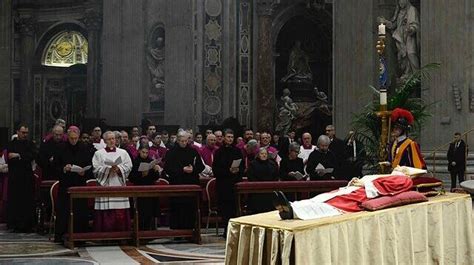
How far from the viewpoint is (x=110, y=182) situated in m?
12.3

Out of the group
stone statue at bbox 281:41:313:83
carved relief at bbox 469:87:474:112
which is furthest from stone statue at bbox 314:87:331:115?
carved relief at bbox 469:87:474:112

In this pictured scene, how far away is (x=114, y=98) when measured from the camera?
26.2 m

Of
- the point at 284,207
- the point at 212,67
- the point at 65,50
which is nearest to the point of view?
the point at 284,207

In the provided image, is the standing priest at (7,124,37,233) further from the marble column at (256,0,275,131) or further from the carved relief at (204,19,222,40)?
the marble column at (256,0,275,131)

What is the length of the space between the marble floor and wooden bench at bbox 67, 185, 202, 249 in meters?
0.15

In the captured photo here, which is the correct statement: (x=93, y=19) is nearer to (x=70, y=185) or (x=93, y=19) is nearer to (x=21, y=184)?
Result: (x=21, y=184)

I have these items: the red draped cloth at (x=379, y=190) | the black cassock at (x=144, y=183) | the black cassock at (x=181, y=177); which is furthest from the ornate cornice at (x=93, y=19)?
the red draped cloth at (x=379, y=190)

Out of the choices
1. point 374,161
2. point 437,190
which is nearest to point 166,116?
point 374,161

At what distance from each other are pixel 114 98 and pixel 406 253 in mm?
19883

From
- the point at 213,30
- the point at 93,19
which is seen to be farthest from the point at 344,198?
the point at 93,19

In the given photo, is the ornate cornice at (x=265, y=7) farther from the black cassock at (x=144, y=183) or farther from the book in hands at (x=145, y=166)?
the book in hands at (x=145, y=166)

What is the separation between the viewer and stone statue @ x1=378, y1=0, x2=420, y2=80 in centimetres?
1650

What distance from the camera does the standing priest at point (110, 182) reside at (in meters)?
12.2

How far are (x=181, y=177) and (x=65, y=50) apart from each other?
1946 centimetres
